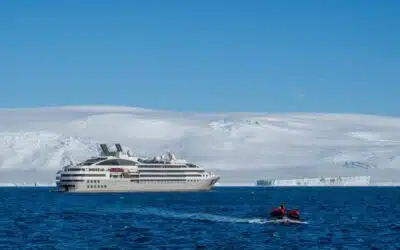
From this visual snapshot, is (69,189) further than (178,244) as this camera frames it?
Yes

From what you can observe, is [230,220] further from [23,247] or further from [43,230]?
[23,247]

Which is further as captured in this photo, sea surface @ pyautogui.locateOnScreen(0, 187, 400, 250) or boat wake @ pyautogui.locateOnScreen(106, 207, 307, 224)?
boat wake @ pyautogui.locateOnScreen(106, 207, 307, 224)

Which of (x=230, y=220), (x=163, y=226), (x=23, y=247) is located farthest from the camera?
(x=230, y=220)

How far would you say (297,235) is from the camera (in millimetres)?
78688

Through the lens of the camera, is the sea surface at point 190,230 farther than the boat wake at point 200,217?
No

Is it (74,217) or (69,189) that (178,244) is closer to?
(74,217)

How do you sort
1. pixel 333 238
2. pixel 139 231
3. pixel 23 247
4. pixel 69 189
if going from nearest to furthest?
pixel 23 247 → pixel 333 238 → pixel 139 231 → pixel 69 189

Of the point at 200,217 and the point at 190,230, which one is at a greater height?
the point at 200,217

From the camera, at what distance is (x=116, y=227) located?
84.9 metres

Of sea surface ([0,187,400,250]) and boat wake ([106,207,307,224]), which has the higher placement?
boat wake ([106,207,307,224])

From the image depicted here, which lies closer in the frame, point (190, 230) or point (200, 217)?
point (190, 230)

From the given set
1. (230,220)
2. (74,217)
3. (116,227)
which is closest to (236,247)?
(116,227)

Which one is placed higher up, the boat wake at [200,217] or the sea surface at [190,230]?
the boat wake at [200,217]

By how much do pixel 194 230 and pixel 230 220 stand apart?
14037 mm
